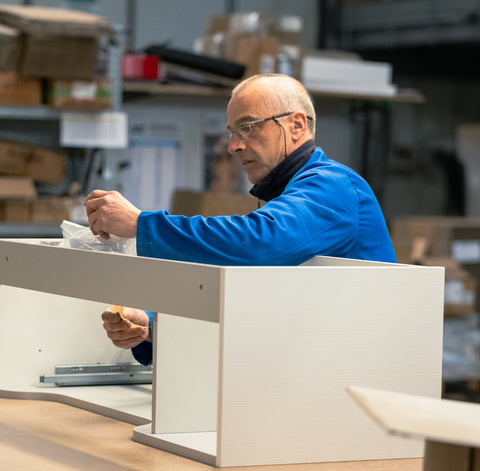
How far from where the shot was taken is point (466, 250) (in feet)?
14.2

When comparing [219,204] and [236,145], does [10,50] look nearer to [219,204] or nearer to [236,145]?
[219,204]

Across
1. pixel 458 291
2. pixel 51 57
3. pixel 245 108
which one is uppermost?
pixel 51 57

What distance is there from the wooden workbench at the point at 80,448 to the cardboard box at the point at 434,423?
327 millimetres

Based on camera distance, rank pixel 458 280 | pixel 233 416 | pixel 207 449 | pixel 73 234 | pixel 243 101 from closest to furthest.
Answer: pixel 233 416 → pixel 207 449 → pixel 73 234 → pixel 243 101 → pixel 458 280

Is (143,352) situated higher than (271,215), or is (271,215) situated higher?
(271,215)

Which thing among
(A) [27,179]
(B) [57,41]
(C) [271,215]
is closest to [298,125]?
(C) [271,215]

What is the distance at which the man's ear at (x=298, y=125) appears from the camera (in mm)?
1674

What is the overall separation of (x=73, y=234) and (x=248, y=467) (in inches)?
23.0

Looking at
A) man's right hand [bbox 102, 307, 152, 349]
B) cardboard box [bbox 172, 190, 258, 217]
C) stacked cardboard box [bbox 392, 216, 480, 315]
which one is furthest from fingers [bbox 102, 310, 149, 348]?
stacked cardboard box [bbox 392, 216, 480, 315]

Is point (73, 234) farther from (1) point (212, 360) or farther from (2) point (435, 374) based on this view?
(2) point (435, 374)

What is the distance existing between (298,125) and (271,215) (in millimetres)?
400

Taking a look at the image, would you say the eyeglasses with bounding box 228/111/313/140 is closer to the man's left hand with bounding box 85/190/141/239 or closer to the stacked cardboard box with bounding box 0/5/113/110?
the man's left hand with bounding box 85/190/141/239

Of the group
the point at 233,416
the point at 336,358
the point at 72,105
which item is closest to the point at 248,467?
the point at 233,416

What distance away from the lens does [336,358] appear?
114 cm
